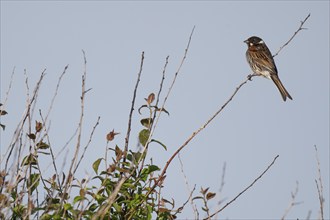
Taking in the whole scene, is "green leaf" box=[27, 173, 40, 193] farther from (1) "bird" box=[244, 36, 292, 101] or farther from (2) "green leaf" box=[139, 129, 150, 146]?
(1) "bird" box=[244, 36, 292, 101]

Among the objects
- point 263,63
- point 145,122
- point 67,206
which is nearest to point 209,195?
point 145,122

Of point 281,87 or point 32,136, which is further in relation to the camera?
point 281,87

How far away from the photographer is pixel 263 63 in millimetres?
11047

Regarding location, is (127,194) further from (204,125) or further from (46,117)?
(46,117)

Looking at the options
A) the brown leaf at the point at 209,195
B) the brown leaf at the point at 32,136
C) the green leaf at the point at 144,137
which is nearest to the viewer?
the green leaf at the point at 144,137

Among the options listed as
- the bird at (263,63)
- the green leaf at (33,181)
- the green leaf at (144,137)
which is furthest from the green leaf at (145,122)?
the bird at (263,63)

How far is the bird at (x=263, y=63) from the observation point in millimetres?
10492

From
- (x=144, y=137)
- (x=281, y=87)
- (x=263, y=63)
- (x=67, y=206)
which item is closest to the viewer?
(x=67, y=206)

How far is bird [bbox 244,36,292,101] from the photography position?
1049 cm

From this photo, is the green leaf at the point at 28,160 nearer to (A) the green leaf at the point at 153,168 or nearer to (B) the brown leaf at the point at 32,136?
(B) the brown leaf at the point at 32,136

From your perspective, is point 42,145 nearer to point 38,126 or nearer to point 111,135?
point 38,126

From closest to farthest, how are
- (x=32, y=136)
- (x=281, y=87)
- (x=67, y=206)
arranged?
1. (x=67, y=206)
2. (x=32, y=136)
3. (x=281, y=87)

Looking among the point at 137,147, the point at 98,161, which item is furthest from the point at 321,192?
the point at 98,161

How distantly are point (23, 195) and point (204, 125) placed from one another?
125cm
